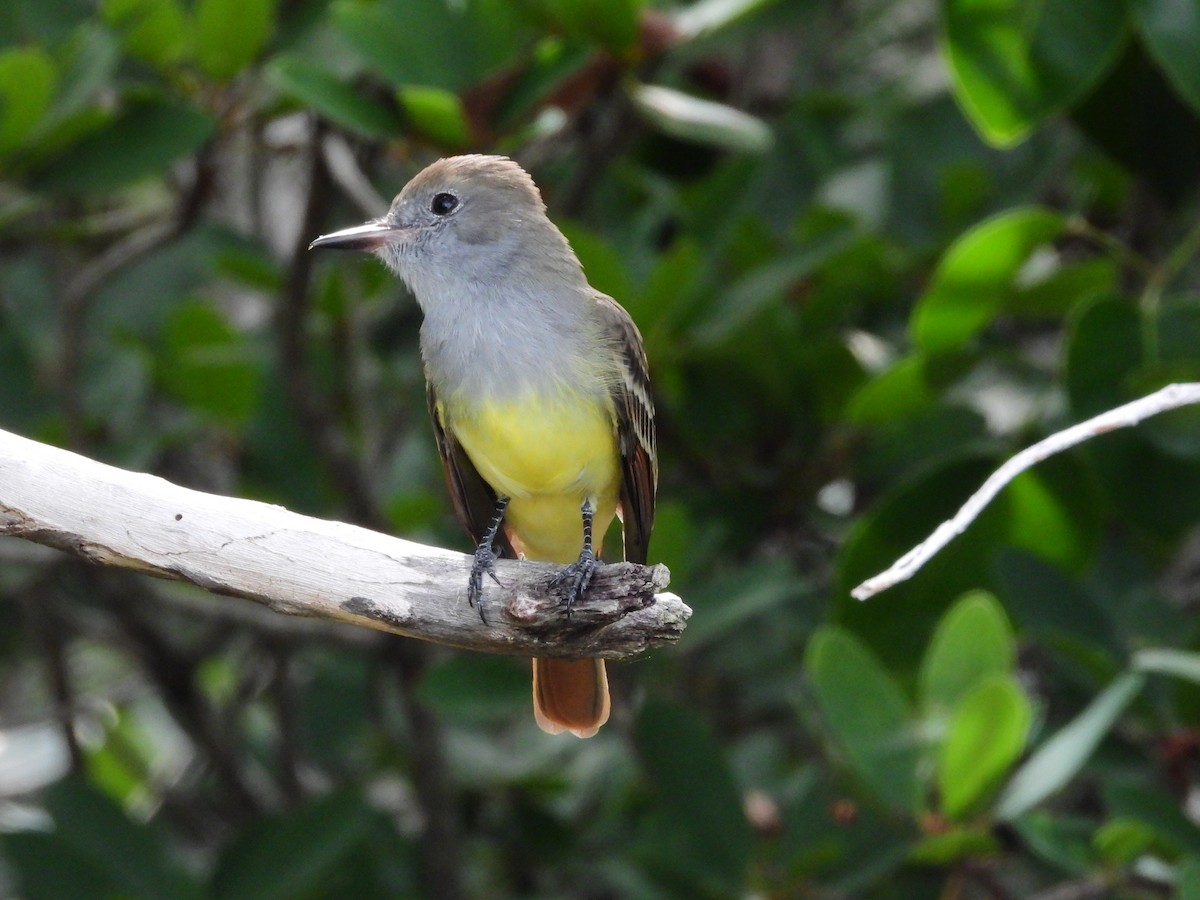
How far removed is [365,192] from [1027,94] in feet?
5.81

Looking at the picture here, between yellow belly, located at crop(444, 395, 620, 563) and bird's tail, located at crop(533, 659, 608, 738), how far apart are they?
0.39 meters

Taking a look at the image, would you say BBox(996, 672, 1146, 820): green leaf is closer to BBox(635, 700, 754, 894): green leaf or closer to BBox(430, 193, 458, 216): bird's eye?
BBox(635, 700, 754, 894): green leaf

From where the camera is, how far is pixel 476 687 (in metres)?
4.08

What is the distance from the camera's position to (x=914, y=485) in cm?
403

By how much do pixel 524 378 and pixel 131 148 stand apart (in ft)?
3.90

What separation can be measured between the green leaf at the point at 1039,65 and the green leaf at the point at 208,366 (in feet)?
6.97

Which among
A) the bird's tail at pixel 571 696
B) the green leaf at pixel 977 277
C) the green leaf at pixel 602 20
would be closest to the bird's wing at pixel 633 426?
the bird's tail at pixel 571 696

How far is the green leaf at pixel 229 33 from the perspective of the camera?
3.91 meters

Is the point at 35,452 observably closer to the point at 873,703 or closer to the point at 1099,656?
the point at 873,703

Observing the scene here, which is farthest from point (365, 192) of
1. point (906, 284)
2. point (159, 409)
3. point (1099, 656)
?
point (1099, 656)

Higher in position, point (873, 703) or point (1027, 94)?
point (1027, 94)

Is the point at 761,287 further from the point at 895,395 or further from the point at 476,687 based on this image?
the point at 476,687

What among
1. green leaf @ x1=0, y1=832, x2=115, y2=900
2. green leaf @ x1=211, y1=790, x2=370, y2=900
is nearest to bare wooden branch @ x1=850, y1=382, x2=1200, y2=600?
green leaf @ x1=211, y1=790, x2=370, y2=900

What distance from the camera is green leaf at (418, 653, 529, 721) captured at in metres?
4.04
